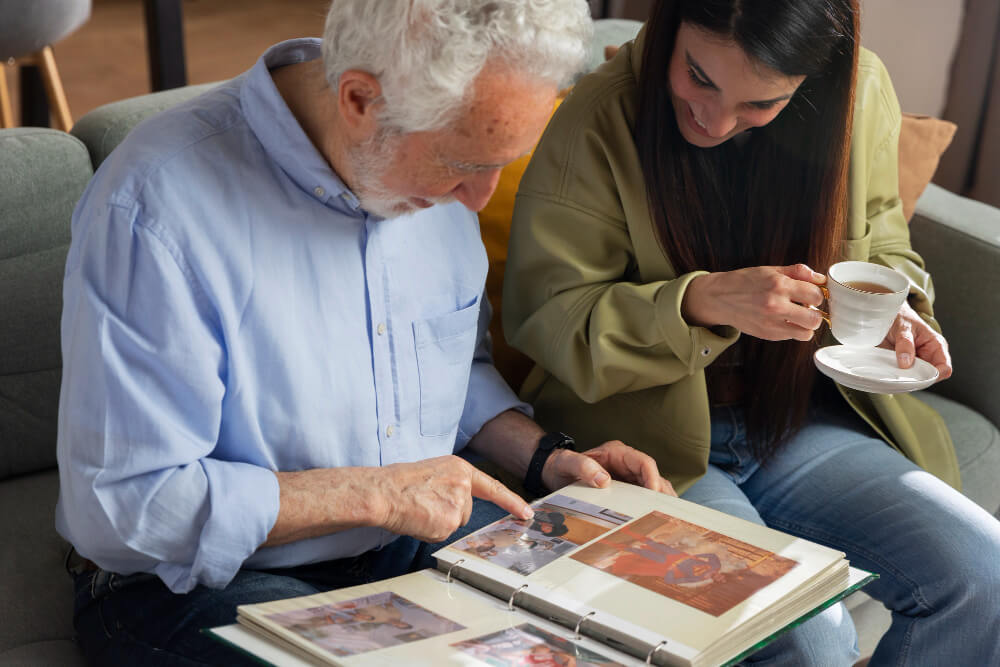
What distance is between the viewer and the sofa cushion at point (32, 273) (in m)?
1.45

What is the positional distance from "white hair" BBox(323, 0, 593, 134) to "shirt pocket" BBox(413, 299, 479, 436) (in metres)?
0.32

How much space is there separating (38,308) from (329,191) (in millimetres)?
603

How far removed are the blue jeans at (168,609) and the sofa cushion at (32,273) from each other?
1.21 ft

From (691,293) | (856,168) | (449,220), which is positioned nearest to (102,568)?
(449,220)

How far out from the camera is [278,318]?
3.64 feet

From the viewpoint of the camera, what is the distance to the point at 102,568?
1.15m

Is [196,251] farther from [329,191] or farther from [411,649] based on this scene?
[411,649]

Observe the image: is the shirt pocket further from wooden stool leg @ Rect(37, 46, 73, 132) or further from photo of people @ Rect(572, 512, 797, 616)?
wooden stool leg @ Rect(37, 46, 73, 132)

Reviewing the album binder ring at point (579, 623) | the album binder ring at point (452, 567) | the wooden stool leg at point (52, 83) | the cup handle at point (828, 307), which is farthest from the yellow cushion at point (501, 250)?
the wooden stool leg at point (52, 83)

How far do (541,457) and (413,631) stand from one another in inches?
17.8

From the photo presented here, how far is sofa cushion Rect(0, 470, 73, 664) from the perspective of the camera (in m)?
1.29

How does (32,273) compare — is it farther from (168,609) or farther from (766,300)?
(766,300)

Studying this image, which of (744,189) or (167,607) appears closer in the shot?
(167,607)

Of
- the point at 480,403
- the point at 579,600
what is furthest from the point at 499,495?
the point at 480,403
